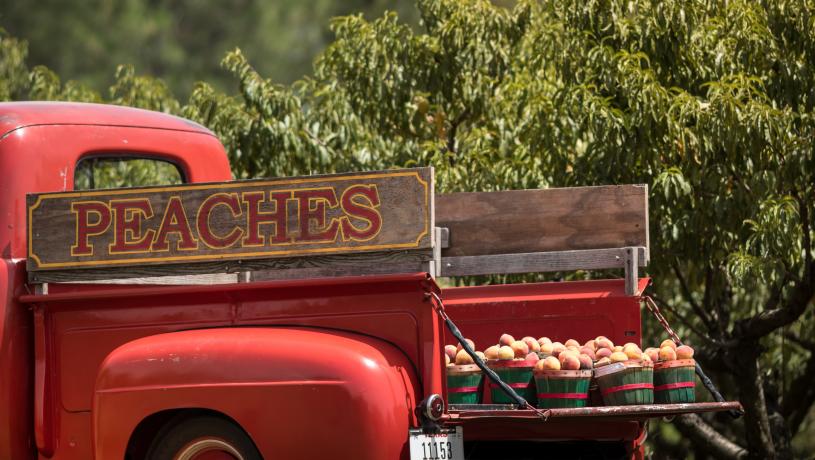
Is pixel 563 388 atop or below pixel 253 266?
below

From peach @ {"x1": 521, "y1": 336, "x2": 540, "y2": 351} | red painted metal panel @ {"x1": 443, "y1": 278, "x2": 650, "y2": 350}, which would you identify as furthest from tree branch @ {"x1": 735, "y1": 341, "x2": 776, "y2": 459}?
peach @ {"x1": 521, "y1": 336, "x2": 540, "y2": 351}

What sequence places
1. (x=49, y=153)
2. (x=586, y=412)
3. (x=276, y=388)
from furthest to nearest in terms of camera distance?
1. (x=49, y=153)
2. (x=586, y=412)
3. (x=276, y=388)

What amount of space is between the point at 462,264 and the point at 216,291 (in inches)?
51.2

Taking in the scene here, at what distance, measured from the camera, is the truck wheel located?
504 centimetres

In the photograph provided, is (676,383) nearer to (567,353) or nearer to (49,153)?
(567,353)

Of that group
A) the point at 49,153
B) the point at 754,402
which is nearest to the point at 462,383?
the point at 49,153

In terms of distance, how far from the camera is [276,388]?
491 cm

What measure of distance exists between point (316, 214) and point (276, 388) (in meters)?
0.74

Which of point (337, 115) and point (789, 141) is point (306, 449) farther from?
point (337, 115)

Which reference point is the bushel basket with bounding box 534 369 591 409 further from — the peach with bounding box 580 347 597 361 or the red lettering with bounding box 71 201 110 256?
the red lettering with bounding box 71 201 110 256

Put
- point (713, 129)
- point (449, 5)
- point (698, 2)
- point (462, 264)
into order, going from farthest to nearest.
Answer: point (449, 5)
point (698, 2)
point (713, 129)
point (462, 264)

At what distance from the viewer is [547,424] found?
5.63 m

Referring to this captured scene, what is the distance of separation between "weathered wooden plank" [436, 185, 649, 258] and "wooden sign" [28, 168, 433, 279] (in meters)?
1.29

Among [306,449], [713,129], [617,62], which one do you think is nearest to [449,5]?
[617,62]
